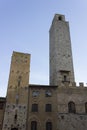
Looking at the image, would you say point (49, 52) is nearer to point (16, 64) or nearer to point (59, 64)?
point (59, 64)

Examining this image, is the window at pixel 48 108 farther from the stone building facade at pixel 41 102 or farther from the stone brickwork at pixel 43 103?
the stone brickwork at pixel 43 103

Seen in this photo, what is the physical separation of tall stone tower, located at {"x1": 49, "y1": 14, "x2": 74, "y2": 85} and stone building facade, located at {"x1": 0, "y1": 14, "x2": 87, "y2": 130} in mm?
208

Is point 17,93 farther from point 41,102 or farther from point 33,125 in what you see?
point 33,125

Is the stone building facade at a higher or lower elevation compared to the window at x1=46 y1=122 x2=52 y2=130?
higher

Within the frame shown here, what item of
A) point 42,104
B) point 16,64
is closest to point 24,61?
point 16,64

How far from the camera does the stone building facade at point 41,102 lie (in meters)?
24.4

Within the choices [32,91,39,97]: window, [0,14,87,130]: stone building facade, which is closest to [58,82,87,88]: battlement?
[0,14,87,130]: stone building facade

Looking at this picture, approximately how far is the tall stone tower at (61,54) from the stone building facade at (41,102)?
208mm

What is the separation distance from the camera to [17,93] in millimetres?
26641

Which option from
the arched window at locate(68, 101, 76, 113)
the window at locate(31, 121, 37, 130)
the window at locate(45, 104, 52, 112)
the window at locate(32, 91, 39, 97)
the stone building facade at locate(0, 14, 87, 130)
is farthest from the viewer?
the window at locate(32, 91, 39, 97)

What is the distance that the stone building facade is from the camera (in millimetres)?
24406

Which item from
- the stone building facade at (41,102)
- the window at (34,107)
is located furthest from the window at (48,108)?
the window at (34,107)

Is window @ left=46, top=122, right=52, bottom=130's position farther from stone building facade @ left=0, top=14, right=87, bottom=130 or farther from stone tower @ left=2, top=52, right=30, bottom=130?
stone tower @ left=2, top=52, right=30, bottom=130

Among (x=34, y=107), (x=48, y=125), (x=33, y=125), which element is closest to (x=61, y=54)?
(x=34, y=107)
